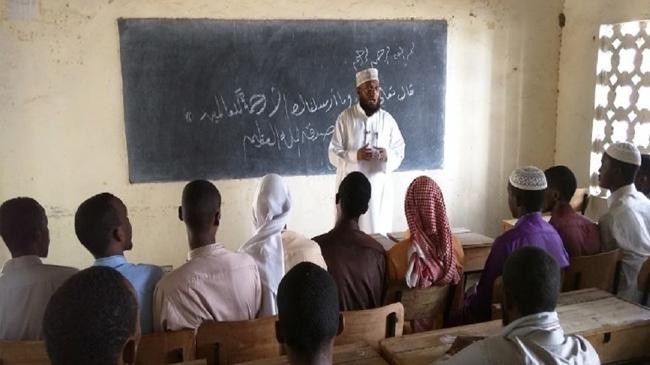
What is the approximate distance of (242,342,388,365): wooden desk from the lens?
1.58 m

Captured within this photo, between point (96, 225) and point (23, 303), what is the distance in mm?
342

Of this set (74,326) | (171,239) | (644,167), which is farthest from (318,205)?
(74,326)

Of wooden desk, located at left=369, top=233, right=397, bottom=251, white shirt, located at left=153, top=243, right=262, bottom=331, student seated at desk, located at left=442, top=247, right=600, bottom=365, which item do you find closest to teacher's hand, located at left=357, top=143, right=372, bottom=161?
wooden desk, located at left=369, top=233, right=397, bottom=251

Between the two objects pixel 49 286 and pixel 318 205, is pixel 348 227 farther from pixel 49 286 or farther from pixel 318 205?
pixel 318 205

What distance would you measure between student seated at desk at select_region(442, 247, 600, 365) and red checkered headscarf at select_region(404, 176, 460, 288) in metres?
0.83

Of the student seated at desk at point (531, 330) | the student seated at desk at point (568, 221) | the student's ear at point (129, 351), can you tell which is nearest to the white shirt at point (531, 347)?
the student seated at desk at point (531, 330)

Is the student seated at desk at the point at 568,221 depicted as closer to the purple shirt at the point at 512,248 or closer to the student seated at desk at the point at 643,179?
the purple shirt at the point at 512,248

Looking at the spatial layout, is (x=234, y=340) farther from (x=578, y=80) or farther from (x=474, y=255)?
(x=578, y=80)

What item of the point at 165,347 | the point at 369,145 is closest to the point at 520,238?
the point at 165,347

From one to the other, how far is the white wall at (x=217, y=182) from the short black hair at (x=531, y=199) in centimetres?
250

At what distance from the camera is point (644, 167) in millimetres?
3254

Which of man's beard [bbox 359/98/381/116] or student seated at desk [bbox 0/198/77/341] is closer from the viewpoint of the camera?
student seated at desk [bbox 0/198/77/341]

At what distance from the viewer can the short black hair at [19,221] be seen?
6.72 feet

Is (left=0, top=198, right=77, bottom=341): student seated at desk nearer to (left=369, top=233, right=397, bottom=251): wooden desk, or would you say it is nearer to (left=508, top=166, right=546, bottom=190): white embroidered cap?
(left=369, top=233, right=397, bottom=251): wooden desk
